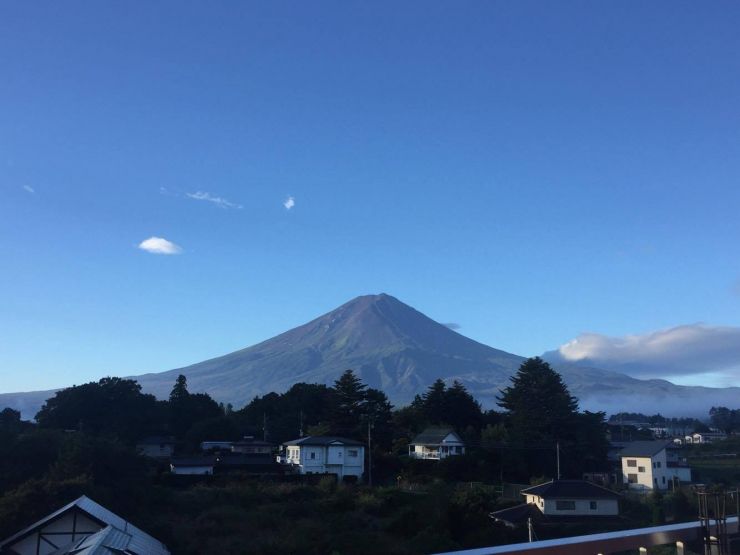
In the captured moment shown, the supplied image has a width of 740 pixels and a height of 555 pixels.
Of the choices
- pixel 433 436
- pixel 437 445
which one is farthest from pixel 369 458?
pixel 433 436

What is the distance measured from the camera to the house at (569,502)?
63.8ft

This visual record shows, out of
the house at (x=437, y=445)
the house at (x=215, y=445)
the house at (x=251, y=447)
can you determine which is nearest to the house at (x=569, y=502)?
the house at (x=437, y=445)

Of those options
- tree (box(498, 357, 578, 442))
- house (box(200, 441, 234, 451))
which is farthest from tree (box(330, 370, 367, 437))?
tree (box(498, 357, 578, 442))

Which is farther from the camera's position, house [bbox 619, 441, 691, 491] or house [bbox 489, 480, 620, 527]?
house [bbox 619, 441, 691, 491]

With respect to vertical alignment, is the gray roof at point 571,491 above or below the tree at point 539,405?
below

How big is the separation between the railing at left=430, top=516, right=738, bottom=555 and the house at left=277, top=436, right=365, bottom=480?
26231 millimetres

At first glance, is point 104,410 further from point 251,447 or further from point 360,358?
point 360,358

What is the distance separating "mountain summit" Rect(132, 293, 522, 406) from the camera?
5074 inches

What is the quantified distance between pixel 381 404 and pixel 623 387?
17868cm

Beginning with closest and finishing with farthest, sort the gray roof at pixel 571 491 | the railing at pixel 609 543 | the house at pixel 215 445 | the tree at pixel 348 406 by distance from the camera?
the railing at pixel 609 543
the gray roof at pixel 571 491
the tree at pixel 348 406
the house at pixel 215 445

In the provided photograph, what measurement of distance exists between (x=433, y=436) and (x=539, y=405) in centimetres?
517

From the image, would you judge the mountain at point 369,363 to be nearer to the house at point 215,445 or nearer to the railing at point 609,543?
the house at point 215,445

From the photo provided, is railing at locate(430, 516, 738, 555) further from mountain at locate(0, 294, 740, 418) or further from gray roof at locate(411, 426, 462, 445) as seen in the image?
mountain at locate(0, 294, 740, 418)

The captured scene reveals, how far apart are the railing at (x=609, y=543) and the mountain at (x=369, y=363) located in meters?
113
